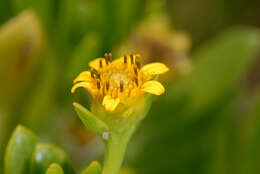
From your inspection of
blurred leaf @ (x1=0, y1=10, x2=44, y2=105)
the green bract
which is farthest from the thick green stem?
blurred leaf @ (x1=0, y1=10, x2=44, y2=105)

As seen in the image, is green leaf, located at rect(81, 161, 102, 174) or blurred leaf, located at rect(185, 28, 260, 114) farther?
blurred leaf, located at rect(185, 28, 260, 114)

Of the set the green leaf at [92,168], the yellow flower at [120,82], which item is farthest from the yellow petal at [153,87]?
the green leaf at [92,168]

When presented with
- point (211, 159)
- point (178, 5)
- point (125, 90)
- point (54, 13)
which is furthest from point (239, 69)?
point (178, 5)

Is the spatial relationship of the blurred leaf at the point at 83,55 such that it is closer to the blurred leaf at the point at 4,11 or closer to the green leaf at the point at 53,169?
the blurred leaf at the point at 4,11

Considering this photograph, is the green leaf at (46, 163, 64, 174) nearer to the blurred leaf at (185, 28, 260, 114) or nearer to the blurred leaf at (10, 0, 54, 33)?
the blurred leaf at (10, 0, 54, 33)

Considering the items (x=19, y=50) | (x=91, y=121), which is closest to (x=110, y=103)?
(x=91, y=121)

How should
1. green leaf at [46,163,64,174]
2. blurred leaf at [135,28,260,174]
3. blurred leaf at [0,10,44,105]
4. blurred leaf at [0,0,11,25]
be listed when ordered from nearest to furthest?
green leaf at [46,163,64,174], blurred leaf at [0,10,44,105], blurred leaf at [0,0,11,25], blurred leaf at [135,28,260,174]

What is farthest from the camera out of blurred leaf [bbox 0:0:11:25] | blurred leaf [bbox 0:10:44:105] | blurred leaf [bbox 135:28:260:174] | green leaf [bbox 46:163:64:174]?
blurred leaf [bbox 135:28:260:174]

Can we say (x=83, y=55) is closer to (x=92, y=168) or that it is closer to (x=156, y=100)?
(x=156, y=100)
